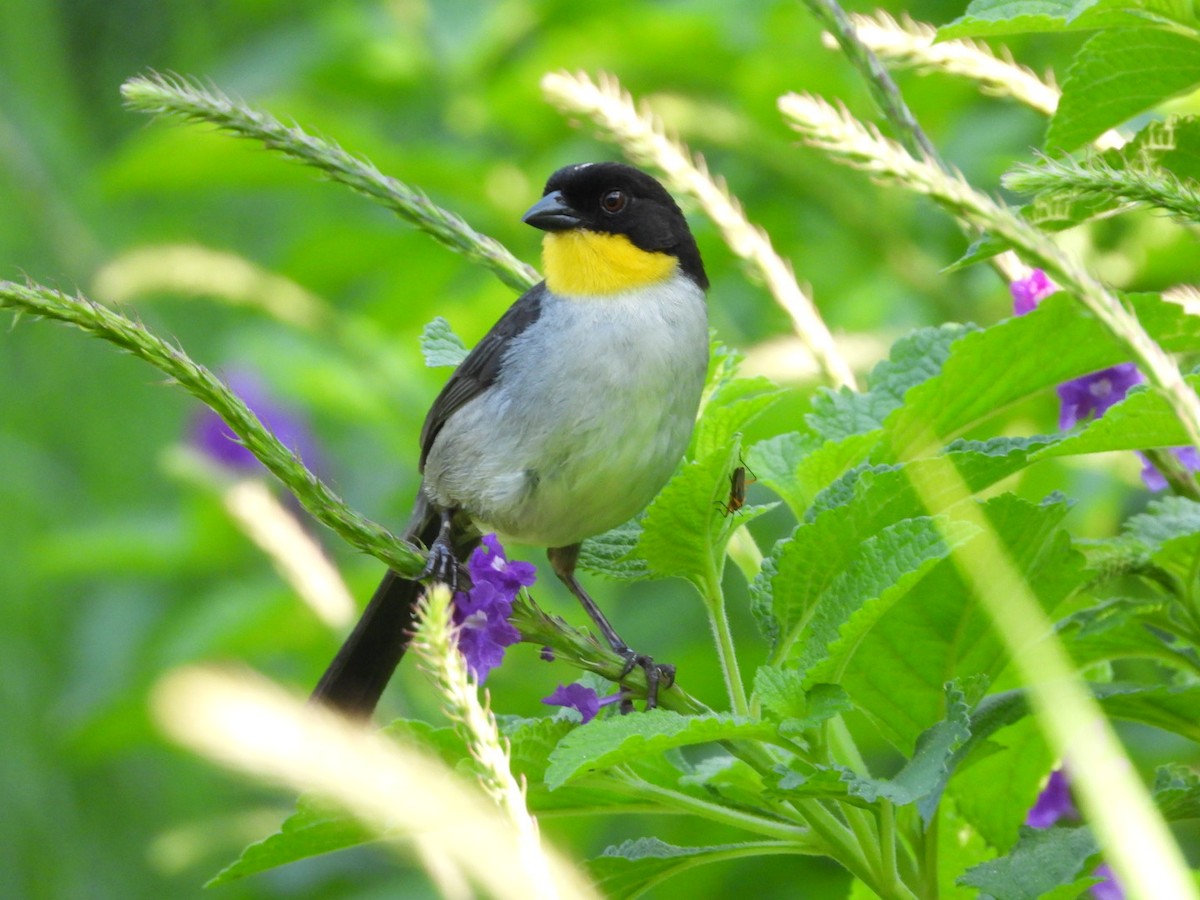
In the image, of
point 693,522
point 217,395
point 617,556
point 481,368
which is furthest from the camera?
point 481,368

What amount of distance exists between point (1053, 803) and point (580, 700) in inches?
25.1

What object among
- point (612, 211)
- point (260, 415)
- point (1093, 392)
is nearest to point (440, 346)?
point (1093, 392)

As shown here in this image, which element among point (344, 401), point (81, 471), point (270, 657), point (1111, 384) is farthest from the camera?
point (81, 471)

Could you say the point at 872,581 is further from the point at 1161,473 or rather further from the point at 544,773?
the point at 1161,473

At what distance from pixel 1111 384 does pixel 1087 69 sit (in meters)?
0.49

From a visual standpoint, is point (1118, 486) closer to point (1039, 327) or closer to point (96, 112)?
→ point (1039, 327)

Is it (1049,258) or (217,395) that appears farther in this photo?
(217,395)

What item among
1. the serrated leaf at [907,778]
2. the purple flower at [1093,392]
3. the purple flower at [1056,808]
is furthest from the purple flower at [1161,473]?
the serrated leaf at [907,778]

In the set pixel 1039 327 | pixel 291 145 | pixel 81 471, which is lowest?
pixel 1039 327

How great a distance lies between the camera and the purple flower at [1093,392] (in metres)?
1.72

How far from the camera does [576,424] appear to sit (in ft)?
7.79

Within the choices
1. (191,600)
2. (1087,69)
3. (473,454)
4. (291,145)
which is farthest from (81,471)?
(1087,69)

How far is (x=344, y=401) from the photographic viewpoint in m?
4.04

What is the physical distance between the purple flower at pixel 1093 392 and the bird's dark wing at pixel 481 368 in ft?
3.46
